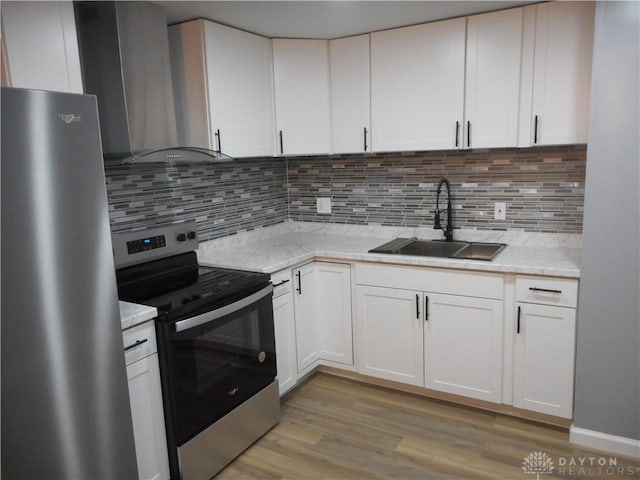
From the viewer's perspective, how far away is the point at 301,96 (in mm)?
3008

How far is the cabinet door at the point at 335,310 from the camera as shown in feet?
9.51

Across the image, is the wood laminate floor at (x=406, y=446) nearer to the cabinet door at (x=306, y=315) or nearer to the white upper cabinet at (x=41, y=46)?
the cabinet door at (x=306, y=315)

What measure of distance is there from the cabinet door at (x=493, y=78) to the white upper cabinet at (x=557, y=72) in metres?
0.06

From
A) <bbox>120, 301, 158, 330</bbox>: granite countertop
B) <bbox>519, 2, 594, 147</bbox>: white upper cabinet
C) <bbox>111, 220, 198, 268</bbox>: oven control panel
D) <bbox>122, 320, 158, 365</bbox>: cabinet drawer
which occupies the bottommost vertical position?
<bbox>122, 320, 158, 365</bbox>: cabinet drawer

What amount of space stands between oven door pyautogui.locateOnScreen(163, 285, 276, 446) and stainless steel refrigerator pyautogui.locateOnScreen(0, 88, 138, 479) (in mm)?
372

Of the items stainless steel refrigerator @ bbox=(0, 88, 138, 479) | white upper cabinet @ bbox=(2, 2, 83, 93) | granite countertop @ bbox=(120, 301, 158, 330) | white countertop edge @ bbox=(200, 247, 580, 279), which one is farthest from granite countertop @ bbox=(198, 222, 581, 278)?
white upper cabinet @ bbox=(2, 2, 83, 93)

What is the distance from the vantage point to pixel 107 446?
1.61 metres

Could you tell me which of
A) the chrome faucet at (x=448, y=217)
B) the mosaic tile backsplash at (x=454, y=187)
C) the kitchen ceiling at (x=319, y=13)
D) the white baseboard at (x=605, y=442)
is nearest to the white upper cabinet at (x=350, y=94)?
the kitchen ceiling at (x=319, y=13)

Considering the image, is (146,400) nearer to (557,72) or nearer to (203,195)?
(203,195)

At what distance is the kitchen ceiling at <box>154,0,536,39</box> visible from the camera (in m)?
2.32

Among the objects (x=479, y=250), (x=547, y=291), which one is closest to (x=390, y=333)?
(x=479, y=250)

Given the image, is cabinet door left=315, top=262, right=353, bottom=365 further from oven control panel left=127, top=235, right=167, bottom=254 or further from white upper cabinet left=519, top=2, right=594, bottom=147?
white upper cabinet left=519, top=2, right=594, bottom=147

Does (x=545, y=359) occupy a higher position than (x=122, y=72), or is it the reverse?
(x=122, y=72)

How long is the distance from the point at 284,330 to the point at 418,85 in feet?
5.27
